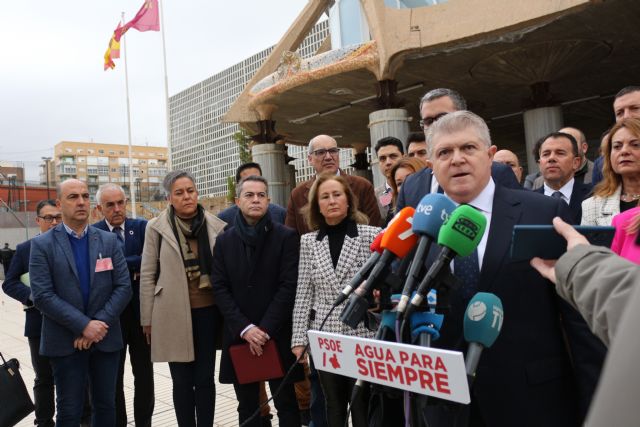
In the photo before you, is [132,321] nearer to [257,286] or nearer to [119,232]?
[119,232]

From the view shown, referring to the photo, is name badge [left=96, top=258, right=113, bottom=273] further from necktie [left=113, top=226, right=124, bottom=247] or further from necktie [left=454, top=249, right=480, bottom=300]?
necktie [left=454, top=249, right=480, bottom=300]

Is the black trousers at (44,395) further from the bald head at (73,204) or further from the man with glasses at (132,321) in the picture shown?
the bald head at (73,204)

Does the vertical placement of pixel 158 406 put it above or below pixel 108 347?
below

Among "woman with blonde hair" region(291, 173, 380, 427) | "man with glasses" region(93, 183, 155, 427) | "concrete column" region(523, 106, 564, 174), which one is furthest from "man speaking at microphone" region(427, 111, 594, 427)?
"concrete column" region(523, 106, 564, 174)

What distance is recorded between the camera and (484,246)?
1.97 metres

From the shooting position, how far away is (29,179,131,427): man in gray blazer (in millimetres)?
3584

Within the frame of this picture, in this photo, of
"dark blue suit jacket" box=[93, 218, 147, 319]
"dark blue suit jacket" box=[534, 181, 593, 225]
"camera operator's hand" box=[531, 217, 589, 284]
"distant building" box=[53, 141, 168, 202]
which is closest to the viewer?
"camera operator's hand" box=[531, 217, 589, 284]

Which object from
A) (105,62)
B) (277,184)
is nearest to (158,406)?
(277,184)

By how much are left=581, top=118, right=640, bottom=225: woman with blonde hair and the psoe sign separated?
2094 mm

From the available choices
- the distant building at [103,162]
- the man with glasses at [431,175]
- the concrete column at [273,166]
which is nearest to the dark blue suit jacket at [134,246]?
the man with glasses at [431,175]

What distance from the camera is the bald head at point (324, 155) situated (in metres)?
4.83

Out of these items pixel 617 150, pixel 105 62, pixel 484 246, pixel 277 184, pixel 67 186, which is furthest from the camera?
pixel 105 62

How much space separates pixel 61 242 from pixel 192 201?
3.31 feet

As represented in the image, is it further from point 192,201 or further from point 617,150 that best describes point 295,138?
point 617,150
